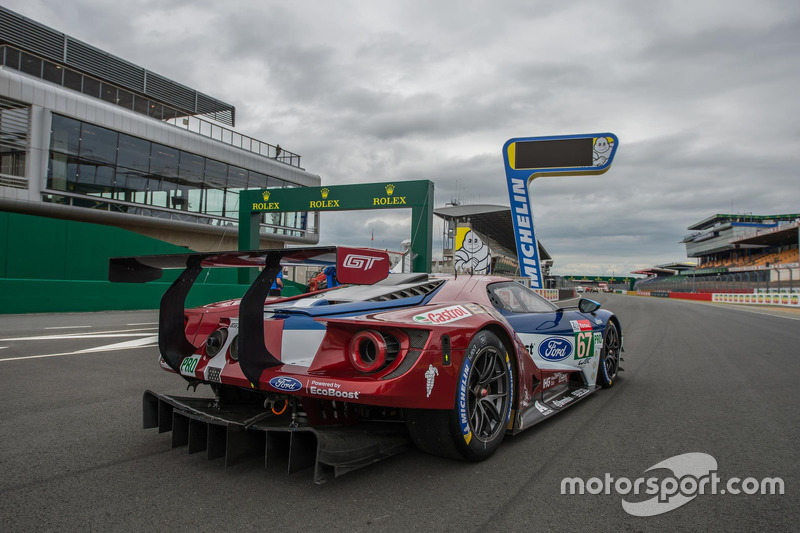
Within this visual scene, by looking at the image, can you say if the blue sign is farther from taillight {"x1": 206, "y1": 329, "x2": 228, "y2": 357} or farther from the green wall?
taillight {"x1": 206, "y1": 329, "x2": 228, "y2": 357}

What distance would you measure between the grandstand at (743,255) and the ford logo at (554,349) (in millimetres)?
33090

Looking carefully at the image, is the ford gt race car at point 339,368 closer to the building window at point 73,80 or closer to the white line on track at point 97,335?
the white line on track at point 97,335

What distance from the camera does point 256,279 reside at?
2.66 meters

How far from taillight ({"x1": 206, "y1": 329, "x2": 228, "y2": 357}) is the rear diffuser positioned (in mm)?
293

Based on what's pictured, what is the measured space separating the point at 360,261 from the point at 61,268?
1674 cm

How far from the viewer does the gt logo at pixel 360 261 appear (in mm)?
2355

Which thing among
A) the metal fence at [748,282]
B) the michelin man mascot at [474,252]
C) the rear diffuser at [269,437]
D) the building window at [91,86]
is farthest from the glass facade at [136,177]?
the metal fence at [748,282]

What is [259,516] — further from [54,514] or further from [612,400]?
[612,400]

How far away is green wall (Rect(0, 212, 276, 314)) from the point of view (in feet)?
43.0

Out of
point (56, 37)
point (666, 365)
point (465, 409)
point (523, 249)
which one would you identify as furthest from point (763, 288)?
point (56, 37)

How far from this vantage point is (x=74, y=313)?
13836 mm

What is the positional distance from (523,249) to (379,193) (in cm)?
472

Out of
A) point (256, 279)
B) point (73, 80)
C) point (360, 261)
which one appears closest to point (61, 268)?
point (73, 80)

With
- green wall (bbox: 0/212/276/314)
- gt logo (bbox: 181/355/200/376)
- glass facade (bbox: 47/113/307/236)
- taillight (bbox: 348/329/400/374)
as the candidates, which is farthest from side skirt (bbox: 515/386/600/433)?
glass facade (bbox: 47/113/307/236)
